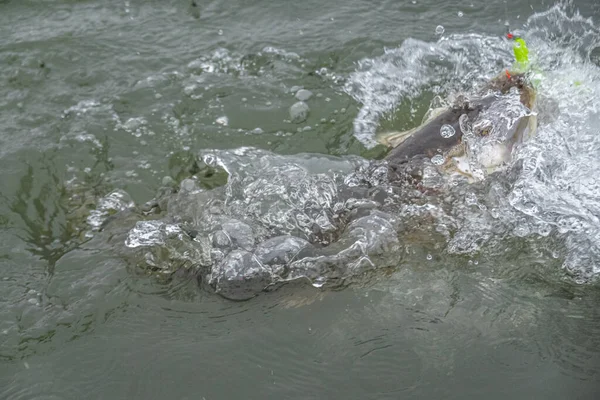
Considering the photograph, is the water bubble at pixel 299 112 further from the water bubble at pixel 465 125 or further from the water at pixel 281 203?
the water bubble at pixel 465 125

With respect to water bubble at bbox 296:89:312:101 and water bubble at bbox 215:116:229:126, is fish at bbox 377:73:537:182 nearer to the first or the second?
water bubble at bbox 296:89:312:101

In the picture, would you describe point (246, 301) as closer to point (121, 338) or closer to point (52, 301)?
point (121, 338)

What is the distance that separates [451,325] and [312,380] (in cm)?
78

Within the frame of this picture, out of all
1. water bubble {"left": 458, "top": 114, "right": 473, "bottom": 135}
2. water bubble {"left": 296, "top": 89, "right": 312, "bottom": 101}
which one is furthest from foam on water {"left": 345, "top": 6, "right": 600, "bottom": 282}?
water bubble {"left": 296, "top": 89, "right": 312, "bottom": 101}

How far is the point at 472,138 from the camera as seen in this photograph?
3.95 meters

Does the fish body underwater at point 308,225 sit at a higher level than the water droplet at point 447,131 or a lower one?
lower

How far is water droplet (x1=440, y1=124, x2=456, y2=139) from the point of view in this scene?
3988 millimetres

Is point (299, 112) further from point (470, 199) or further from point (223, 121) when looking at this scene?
point (470, 199)

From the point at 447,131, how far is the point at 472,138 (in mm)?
156

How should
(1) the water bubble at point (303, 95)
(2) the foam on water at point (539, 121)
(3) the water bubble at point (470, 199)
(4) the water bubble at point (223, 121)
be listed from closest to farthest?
(2) the foam on water at point (539, 121) → (3) the water bubble at point (470, 199) → (4) the water bubble at point (223, 121) → (1) the water bubble at point (303, 95)

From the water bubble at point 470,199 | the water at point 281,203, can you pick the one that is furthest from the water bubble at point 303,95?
the water bubble at point 470,199

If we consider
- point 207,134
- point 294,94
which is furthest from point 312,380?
point 294,94

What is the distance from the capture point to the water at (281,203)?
3.17m

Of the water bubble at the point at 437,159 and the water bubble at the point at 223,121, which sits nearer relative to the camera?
the water bubble at the point at 437,159
